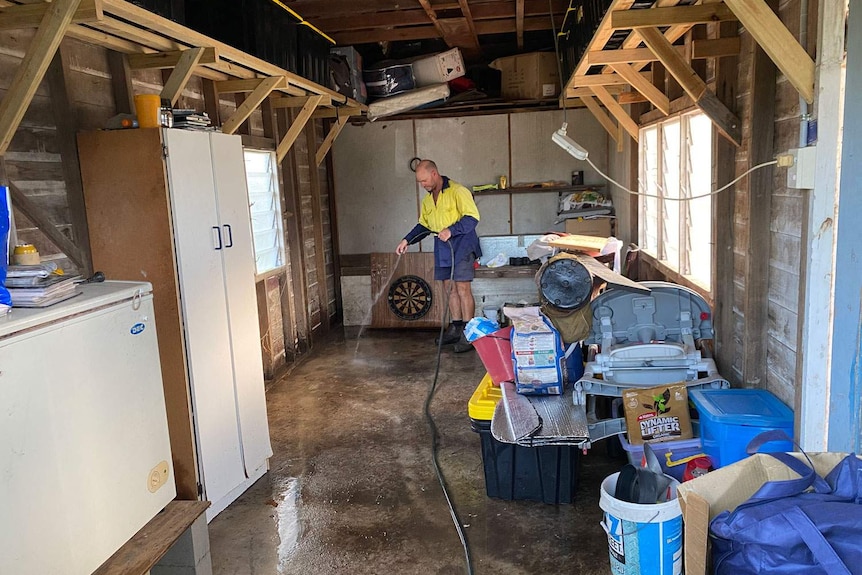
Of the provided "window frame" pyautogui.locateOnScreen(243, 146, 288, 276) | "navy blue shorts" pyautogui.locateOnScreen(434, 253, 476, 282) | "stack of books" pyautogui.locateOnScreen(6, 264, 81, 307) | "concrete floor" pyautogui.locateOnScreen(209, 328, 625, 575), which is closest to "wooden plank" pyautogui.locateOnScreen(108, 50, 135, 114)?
"stack of books" pyautogui.locateOnScreen(6, 264, 81, 307)

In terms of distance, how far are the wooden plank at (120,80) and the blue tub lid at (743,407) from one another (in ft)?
10.6

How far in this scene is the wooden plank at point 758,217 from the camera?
2.75 metres

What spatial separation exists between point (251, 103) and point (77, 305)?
A: 100 inches

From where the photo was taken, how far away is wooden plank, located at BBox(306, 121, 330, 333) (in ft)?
21.9

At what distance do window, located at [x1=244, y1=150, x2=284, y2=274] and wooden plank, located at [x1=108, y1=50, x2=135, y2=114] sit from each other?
66.3 inches

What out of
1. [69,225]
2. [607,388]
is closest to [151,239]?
[69,225]

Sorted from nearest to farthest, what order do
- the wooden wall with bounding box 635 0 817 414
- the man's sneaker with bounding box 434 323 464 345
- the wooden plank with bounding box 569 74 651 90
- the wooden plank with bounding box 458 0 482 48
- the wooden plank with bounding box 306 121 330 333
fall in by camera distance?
the wooden wall with bounding box 635 0 817 414, the wooden plank with bounding box 569 74 651 90, the wooden plank with bounding box 458 0 482 48, the man's sneaker with bounding box 434 323 464 345, the wooden plank with bounding box 306 121 330 333

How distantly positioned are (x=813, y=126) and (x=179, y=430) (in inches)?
112

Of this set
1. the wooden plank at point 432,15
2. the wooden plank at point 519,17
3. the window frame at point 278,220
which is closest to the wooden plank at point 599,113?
the wooden plank at point 519,17

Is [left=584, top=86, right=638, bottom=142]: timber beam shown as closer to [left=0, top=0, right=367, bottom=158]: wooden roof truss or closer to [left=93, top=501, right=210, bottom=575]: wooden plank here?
[left=0, top=0, right=367, bottom=158]: wooden roof truss

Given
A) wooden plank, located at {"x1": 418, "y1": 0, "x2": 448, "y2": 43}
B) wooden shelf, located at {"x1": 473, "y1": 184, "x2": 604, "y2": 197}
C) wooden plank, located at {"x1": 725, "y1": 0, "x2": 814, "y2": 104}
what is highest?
wooden plank, located at {"x1": 418, "y1": 0, "x2": 448, "y2": 43}

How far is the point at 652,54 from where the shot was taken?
369 centimetres

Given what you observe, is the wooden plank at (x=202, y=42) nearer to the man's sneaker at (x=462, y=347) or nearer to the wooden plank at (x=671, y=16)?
the wooden plank at (x=671, y=16)

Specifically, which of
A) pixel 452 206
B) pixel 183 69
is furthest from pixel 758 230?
pixel 452 206
